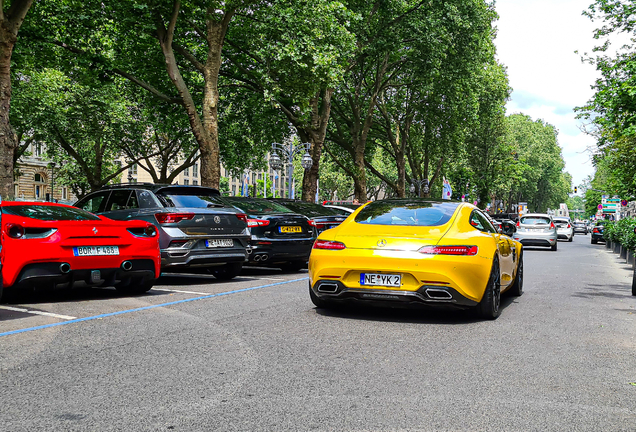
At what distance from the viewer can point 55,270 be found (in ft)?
28.3

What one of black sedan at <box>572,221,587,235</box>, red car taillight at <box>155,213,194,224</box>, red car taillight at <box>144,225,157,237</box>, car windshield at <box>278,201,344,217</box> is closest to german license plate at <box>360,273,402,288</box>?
red car taillight at <box>144,225,157,237</box>

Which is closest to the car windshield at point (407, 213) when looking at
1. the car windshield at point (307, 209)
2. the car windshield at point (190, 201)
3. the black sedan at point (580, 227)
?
the car windshield at point (190, 201)

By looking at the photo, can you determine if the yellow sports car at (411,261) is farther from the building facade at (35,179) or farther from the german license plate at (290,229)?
the building facade at (35,179)

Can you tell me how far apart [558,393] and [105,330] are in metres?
4.21

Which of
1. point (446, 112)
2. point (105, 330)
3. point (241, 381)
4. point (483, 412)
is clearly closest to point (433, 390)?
point (483, 412)

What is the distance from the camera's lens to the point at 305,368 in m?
5.26

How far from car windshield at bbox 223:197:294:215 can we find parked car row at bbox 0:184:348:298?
0.8 inches

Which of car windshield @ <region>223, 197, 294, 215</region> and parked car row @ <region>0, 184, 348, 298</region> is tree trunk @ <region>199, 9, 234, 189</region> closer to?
parked car row @ <region>0, 184, 348, 298</region>

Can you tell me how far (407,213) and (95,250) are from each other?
402cm

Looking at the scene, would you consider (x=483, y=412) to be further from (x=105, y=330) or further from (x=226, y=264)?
(x=226, y=264)

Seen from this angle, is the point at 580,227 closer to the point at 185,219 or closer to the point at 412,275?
the point at 185,219

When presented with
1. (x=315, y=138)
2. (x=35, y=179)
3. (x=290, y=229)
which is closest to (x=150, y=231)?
(x=290, y=229)

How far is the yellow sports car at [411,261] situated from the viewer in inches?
289

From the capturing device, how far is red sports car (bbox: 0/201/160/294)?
841 centimetres
